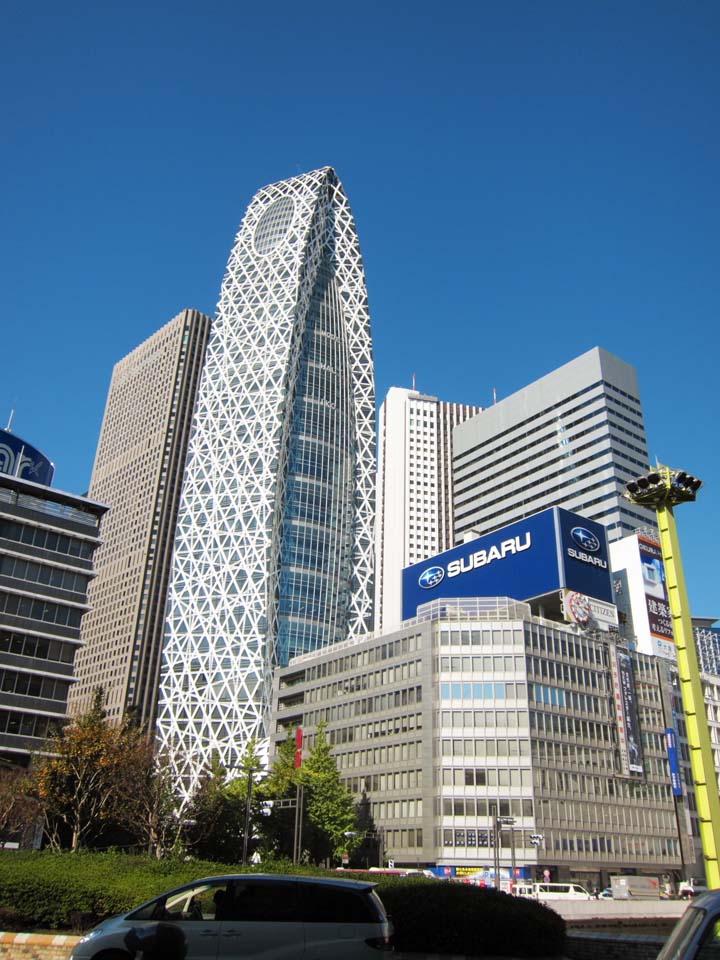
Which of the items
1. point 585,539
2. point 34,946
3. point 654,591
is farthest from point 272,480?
point 34,946

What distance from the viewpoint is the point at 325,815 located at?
7862 cm

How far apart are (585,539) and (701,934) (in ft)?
327

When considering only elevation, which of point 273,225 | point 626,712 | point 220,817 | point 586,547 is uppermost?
point 273,225

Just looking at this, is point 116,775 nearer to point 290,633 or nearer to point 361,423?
point 290,633

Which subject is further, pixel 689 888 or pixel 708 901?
pixel 689 888

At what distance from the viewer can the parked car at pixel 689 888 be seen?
7599cm

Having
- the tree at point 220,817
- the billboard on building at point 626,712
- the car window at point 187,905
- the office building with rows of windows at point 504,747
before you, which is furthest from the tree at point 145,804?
the billboard on building at point 626,712

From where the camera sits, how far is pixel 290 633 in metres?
122

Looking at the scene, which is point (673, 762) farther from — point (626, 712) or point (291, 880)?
point (291, 880)

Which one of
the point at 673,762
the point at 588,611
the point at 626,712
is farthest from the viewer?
the point at 673,762

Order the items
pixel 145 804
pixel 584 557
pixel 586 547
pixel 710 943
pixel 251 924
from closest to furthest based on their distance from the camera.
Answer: pixel 710 943
pixel 251 924
pixel 145 804
pixel 584 557
pixel 586 547

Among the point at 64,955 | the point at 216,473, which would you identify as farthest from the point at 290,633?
the point at 64,955

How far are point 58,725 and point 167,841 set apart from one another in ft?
48.9

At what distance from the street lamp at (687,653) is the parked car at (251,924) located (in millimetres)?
18548
